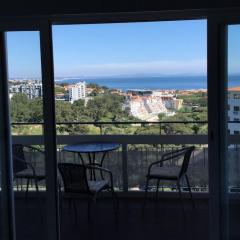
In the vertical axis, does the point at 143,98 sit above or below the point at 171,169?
above

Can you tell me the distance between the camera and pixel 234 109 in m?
3.12

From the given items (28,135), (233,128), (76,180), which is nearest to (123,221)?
(76,180)

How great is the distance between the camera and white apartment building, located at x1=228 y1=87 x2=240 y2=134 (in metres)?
3.09

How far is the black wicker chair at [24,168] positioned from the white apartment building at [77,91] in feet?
9.49

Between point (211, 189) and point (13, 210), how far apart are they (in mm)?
1544

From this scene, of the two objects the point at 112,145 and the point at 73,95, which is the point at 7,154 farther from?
the point at 73,95

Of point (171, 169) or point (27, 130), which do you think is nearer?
point (27, 130)

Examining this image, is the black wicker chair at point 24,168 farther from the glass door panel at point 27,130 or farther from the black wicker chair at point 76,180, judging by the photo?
the black wicker chair at point 76,180

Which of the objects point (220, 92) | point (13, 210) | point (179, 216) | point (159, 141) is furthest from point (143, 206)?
point (220, 92)

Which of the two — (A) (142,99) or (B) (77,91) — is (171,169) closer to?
(A) (142,99)

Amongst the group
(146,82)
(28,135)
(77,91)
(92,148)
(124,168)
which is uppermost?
(146,82)

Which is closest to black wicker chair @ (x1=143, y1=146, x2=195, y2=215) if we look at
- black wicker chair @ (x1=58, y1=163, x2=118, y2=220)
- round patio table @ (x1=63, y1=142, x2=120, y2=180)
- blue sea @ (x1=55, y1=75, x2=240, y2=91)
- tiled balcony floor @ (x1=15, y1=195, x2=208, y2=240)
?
tiled balcony floor @ (x1=15, y1=195, x2=208, y2=240)

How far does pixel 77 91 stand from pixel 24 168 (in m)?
3.30

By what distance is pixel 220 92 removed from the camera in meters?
3.09
